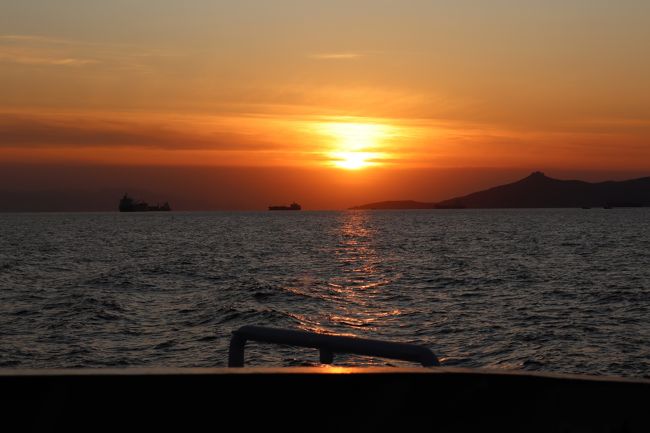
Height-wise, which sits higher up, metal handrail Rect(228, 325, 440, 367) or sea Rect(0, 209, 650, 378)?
metal handrail Rect(228, 325, 440, 367)

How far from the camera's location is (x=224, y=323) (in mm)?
29234

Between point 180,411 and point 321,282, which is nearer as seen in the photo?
point 180,411

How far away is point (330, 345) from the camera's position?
4.31 meters

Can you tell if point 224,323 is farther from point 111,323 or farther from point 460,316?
point 460,316

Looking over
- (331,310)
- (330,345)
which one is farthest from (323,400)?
(331,310)

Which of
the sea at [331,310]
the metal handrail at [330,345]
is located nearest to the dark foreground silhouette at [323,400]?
the metal handrail at [330,345]

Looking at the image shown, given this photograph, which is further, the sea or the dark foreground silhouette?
the sea

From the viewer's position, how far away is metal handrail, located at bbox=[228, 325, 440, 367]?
4.12 metres

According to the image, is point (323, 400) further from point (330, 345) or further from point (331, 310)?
point (331, 310)

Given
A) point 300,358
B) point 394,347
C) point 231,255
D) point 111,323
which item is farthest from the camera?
point 231,255

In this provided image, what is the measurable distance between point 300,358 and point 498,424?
17.4 meters

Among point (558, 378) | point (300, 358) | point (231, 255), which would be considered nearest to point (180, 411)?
point (558, 378)

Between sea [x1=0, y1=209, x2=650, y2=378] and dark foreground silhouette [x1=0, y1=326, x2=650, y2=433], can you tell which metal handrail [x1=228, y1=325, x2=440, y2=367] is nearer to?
dark foreground silhouette [x1=0, y1=326, x2=650, y2=433]

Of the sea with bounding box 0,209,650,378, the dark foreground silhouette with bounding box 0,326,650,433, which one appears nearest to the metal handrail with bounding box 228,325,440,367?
the dark foreground silhouette with bounding box 0,326,650,433
